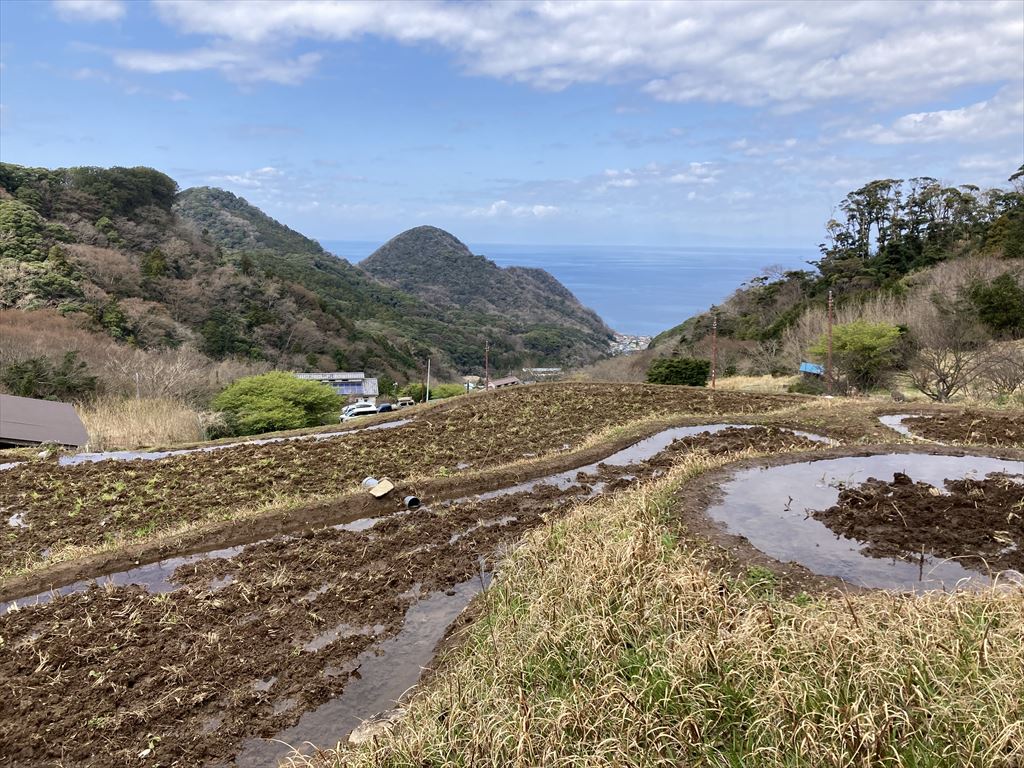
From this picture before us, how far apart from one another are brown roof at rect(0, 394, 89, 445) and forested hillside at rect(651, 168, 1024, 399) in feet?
77.2

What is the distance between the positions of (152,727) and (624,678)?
122 inches

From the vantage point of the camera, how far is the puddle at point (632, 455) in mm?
9378

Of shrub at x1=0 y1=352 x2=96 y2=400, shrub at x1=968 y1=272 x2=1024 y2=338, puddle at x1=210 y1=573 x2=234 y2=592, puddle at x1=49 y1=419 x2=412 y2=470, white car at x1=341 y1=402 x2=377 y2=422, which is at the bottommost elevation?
white car at x1=341 y1=402 x2=377 y2=422

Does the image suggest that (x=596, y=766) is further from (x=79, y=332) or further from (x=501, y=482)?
(x=79, y=332)

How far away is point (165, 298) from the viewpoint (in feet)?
145

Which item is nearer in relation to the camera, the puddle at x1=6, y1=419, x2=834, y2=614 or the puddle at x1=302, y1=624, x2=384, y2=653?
the puddle at x1=302, y1=624, x2=384, y2=653

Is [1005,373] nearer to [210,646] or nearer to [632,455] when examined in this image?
[632,455]

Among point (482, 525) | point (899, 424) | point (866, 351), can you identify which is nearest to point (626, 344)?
point (866, 351)

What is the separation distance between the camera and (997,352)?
1812 cm

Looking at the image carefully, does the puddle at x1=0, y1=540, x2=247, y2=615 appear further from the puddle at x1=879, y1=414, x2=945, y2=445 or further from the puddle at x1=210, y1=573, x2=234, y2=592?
the puddle at x1=879, y1=414, x2=945, y2=445

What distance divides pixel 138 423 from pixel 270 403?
499 cm

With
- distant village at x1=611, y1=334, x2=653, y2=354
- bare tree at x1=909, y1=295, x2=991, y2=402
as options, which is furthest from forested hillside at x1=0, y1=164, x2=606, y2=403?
bare tree at x1=909, y1=295, x2=991, y2=402

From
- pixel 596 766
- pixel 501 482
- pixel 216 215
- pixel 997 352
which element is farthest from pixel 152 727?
pixel 216 215

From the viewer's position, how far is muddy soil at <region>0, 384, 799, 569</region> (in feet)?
26.6
